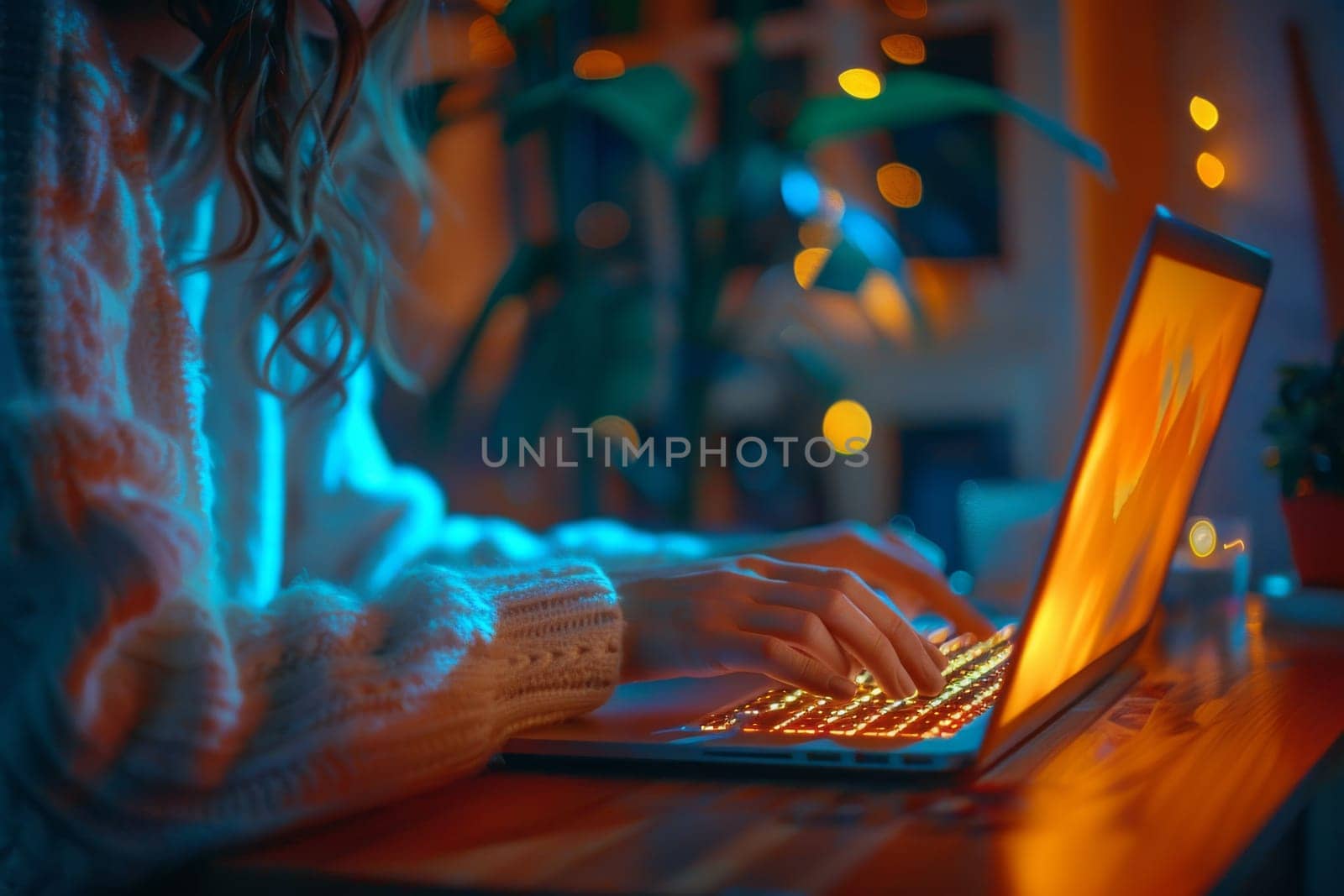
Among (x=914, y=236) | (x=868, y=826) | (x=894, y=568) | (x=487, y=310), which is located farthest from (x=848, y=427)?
(x=868, y=826)

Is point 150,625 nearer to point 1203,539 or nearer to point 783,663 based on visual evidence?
point 783,663

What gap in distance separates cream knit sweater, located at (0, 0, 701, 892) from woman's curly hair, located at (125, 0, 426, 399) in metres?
0.15

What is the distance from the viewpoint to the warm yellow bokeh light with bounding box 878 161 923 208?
1926 millimetres

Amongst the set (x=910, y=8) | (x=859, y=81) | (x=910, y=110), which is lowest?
(x=910, y=110)

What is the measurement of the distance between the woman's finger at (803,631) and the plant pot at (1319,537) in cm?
65

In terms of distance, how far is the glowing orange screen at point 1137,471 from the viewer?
463mm

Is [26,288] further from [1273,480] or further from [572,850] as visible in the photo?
[1273,480]

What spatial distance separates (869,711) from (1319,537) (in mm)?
674

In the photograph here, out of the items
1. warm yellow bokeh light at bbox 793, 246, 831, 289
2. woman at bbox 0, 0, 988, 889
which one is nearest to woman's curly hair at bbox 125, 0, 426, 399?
woman at bbox 0, 0, 988, 889

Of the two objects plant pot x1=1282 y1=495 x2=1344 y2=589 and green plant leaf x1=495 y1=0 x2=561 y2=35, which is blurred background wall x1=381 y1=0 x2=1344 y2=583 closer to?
green plant leaf x1=495 y1=0 x2=561 y2=35

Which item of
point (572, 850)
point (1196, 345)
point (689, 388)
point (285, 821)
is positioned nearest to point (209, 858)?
point (285, 821)

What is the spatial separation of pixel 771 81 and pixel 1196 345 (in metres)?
1.58

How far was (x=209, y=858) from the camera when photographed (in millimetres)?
425

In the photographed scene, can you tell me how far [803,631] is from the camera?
1.89 feet
